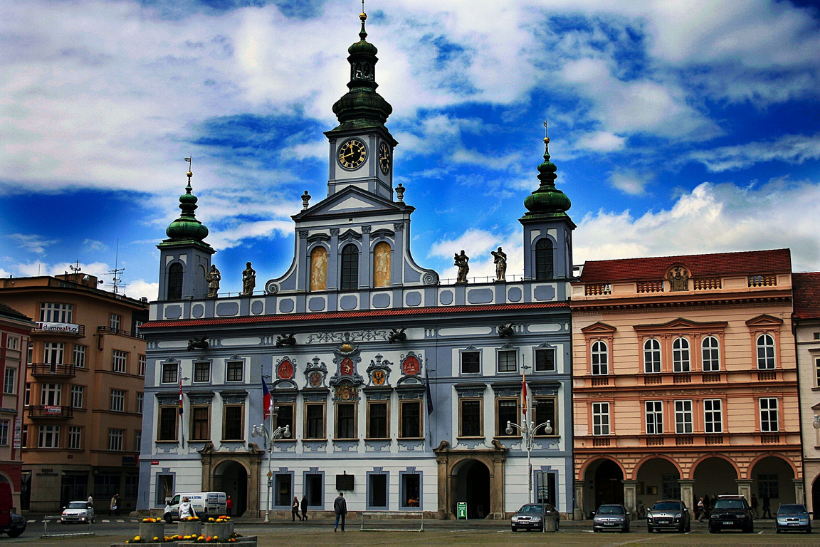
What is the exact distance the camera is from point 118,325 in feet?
266

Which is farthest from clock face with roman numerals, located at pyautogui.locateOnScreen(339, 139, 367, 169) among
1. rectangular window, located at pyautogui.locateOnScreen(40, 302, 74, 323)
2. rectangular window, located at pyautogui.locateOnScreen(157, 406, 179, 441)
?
rectangular window, located at pyautogui.locateOnScreen(40, 302, 74, 323)

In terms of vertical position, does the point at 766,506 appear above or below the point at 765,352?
below

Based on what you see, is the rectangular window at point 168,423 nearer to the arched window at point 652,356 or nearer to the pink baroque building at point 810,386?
the arched window at point 652,356

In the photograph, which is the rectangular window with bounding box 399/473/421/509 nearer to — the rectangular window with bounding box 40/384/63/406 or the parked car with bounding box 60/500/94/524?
the parked car with bounding box 60/500/94/524

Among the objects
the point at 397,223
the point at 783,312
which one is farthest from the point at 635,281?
the point at 397,223

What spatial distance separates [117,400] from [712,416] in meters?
45.9

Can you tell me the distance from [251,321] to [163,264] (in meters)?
9.19

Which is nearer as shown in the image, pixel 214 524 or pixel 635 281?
pixel 214 524

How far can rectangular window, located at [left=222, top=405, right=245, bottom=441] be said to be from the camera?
63.4 metres

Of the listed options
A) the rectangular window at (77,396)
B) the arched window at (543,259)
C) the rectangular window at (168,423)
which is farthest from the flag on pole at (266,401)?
the rectangular window at (77,396)

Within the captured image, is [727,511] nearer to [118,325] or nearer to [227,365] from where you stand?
[227,365]

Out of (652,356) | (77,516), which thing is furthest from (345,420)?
(652,356)

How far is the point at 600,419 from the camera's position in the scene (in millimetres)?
57281

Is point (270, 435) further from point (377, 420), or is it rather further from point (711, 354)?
point (711, 354)
